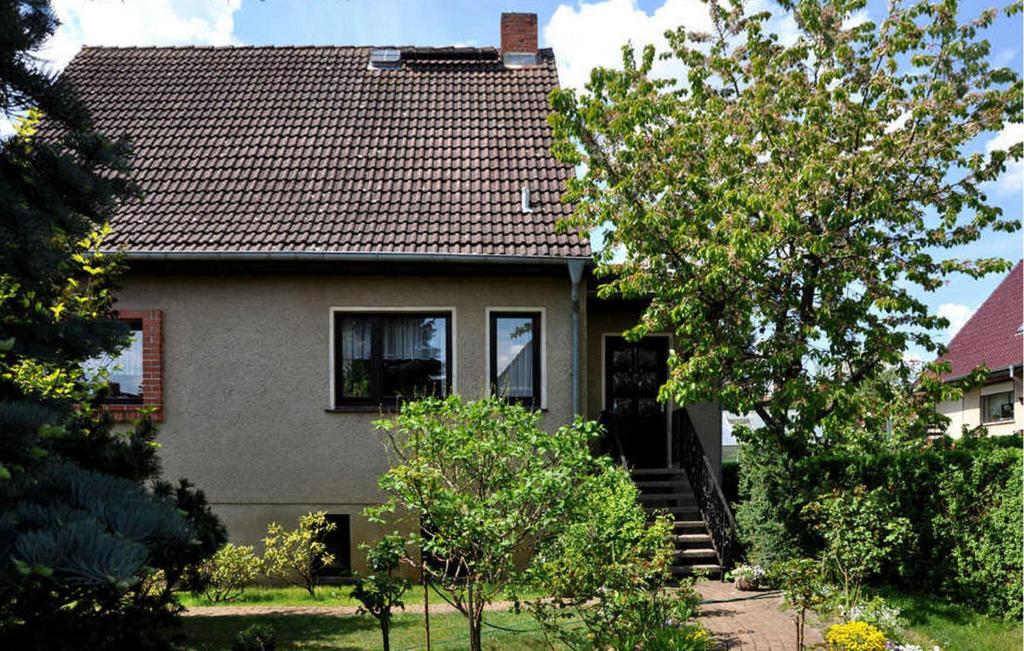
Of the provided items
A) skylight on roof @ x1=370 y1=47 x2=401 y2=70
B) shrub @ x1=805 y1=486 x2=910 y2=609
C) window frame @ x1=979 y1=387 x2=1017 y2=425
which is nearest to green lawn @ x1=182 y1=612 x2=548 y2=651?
shrub @ x1=805 y1=486 x2=910 y2=609

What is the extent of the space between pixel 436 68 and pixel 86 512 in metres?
12.0

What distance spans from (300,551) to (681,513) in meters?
5.17

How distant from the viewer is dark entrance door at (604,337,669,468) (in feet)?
41.7

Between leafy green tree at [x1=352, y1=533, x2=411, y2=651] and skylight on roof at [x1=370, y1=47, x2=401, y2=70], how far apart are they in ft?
32.4

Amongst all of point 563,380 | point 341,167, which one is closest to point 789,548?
point 563,380

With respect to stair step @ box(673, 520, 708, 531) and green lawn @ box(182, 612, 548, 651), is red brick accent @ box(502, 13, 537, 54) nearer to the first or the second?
stair step @ box(673, 520, 708, 531)

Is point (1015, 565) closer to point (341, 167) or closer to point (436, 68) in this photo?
point (341, 167)

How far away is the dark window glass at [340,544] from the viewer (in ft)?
32.8

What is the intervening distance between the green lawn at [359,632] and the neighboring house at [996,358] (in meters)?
15.2

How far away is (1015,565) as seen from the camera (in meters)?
7.25

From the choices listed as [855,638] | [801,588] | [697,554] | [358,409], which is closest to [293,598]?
[358,409]

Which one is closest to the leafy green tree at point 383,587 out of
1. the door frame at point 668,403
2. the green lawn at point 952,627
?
the green lawn at point 952,627

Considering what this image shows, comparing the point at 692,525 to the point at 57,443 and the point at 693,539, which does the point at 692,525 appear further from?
the point at 57,443

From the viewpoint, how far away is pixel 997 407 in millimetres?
20859
